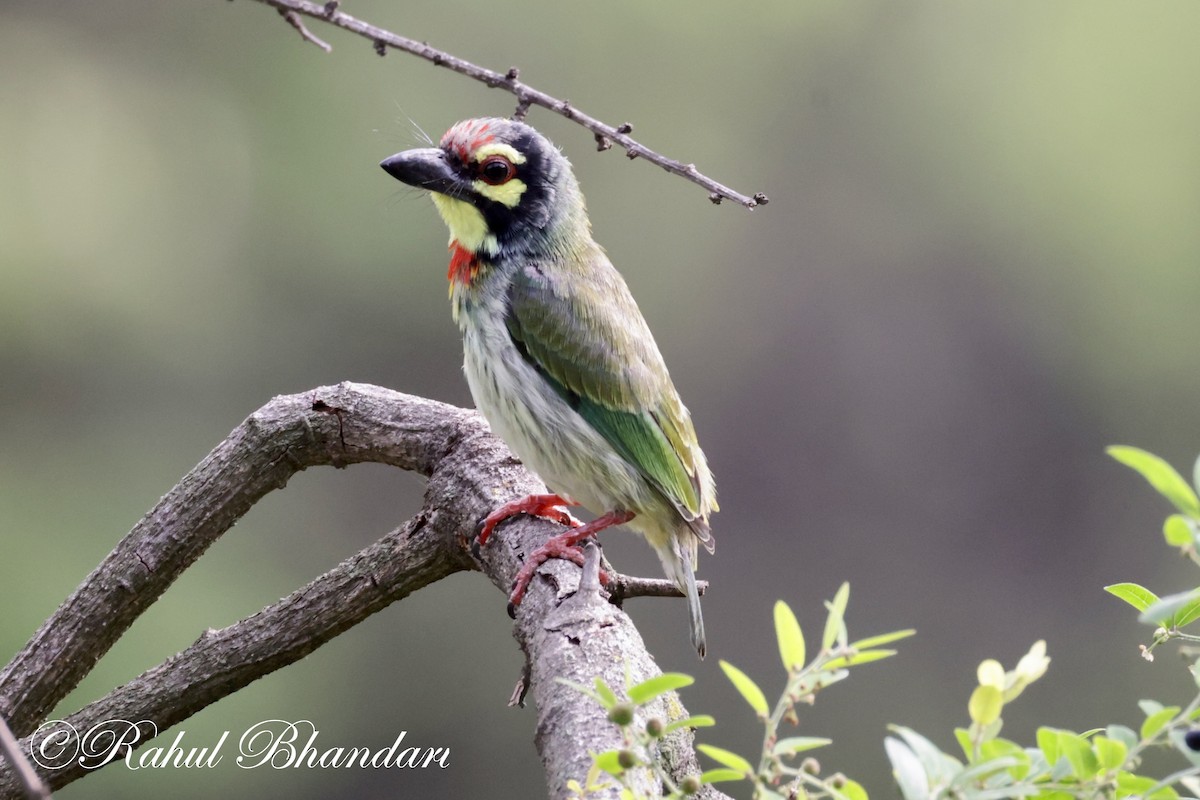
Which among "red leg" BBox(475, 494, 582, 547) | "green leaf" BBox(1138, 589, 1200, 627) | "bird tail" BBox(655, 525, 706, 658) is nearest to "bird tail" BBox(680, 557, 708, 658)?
"bird tail" BBox(655, 525, 706, 658)

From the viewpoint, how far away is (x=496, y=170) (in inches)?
126

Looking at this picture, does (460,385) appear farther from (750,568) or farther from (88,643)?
(88,643)

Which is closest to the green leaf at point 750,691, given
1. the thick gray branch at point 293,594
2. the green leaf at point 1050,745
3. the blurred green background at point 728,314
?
the green leaf at point 1050,745

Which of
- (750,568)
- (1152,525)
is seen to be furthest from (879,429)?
(1152,525)

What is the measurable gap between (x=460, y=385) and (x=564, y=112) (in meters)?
7.16

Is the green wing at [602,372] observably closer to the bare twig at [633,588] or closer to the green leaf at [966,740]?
the bare twig at [633,588]

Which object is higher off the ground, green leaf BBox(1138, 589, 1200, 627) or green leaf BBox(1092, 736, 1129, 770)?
green leaf BBox(1138, 589, 1200, 627)

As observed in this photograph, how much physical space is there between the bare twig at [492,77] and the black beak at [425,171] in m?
1.20

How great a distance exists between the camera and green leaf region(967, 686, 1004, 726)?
1.25 metres

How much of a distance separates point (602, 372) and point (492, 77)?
1.38 metres

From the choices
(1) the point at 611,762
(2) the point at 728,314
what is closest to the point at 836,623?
(1) the point at 611,762

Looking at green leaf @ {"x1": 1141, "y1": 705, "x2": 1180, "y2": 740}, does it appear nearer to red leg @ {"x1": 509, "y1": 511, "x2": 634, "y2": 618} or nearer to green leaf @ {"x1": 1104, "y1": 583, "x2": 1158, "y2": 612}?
green leaf @ {"x1": 1104, "y1": 583, "x2": 1158, "y2": 612}

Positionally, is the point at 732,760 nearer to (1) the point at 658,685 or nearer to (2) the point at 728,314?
(1) the point at 658,685

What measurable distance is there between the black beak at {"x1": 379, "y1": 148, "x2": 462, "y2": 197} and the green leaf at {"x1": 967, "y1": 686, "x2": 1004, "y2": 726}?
2173 mm
